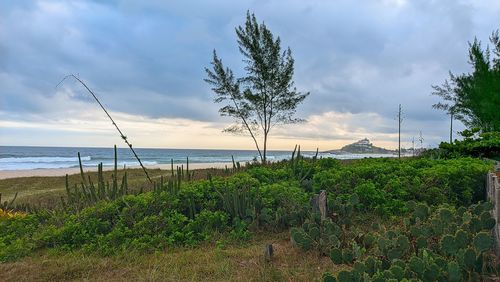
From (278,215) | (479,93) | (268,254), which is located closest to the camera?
(268,254)

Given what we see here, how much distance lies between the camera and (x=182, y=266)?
14.6 feet

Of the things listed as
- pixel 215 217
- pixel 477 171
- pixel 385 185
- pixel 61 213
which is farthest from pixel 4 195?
pixel 477 171

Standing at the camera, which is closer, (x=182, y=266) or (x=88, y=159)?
(x=182, y=266)

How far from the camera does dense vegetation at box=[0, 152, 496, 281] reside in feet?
14.6

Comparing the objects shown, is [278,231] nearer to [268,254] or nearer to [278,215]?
[278,215]

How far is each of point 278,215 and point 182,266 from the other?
1.77 m

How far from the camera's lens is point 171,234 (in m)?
5.61

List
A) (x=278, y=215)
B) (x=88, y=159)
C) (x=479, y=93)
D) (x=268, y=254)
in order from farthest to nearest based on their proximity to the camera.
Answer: (x=88, y=159)
(x=479, y=93)
(x=278, y=215)
(x=268, y=254)

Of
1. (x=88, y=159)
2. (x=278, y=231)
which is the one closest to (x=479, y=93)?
(x=278, y=231)

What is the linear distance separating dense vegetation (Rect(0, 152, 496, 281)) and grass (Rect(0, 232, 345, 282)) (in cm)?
23

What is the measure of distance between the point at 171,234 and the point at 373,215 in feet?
9.71

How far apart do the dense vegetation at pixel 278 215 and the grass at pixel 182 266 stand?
0.76ft

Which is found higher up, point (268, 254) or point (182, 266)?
point (268, 254)

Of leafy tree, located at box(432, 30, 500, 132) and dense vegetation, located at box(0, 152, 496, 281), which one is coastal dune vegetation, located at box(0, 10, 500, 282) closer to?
dense vegetation, located at box(0, 152, 496, 281)
